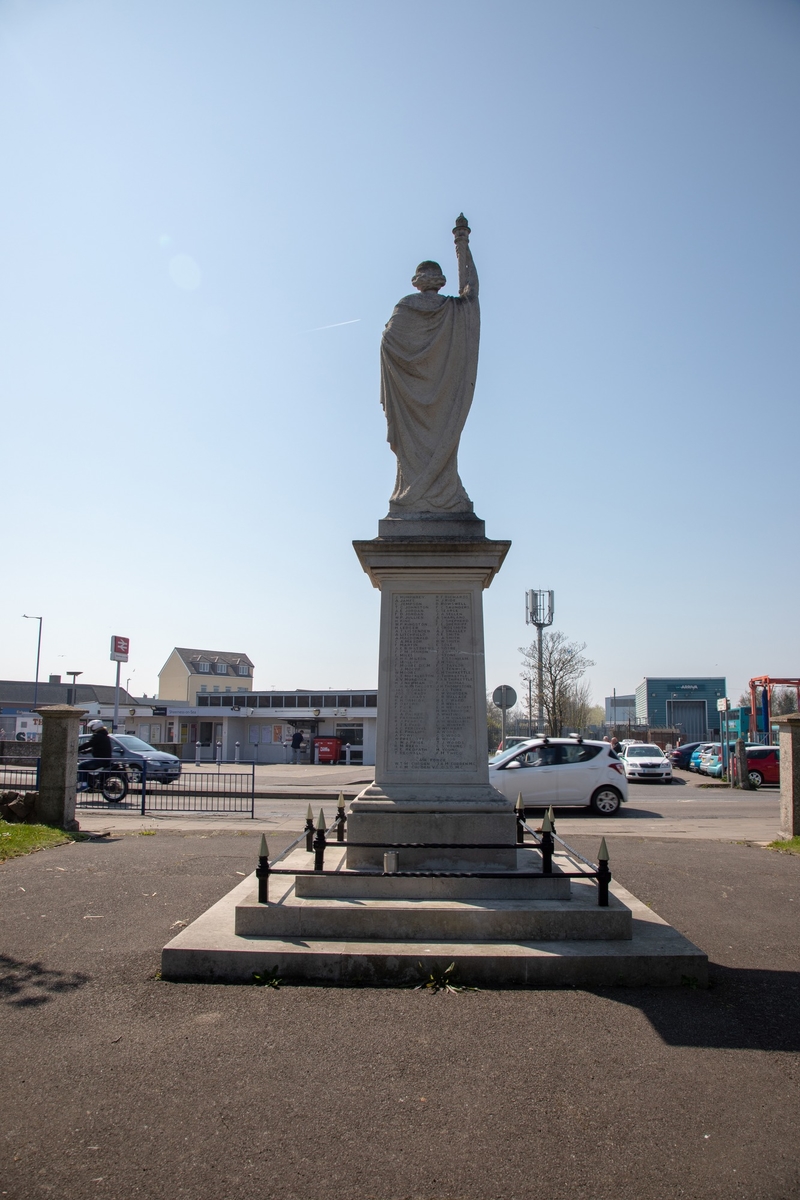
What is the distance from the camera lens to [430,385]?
758 centimetres

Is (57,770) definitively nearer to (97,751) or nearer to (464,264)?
(97,751)

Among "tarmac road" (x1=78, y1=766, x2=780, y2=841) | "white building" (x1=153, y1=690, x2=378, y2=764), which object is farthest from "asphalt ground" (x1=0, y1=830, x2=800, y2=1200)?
"white building" (x1=153, y1=690, x2=378, y2=764)

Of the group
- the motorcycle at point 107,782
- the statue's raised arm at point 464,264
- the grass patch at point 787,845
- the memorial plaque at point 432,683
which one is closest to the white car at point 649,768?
the grass patch at point 787,845

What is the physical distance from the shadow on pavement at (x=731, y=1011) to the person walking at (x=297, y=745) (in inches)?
1345

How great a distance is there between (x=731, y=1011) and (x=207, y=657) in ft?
254

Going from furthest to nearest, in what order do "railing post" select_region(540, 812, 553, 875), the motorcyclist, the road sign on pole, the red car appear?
the red car < the road sign on pole < the motorcyclist < "railing post" select_region(540, 812, 553, 875)

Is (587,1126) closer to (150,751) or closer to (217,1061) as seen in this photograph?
(217,1061)

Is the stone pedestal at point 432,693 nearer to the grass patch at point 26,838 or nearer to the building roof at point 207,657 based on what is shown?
the grass patch at point 26,838

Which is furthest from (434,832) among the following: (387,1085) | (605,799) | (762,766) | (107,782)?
(762,766)

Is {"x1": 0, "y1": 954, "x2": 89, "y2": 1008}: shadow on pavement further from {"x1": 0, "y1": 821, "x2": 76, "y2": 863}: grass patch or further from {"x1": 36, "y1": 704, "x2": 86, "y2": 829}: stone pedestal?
{"x1": 36, "y1": 704, "x2": 86, "y2": 829}: stone pedestal

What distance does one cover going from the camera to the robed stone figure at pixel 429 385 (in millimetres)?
7508

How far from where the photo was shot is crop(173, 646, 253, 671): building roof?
252ft

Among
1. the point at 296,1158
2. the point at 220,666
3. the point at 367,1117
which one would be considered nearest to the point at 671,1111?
the point at 367,1117

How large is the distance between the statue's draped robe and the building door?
67631 mm
